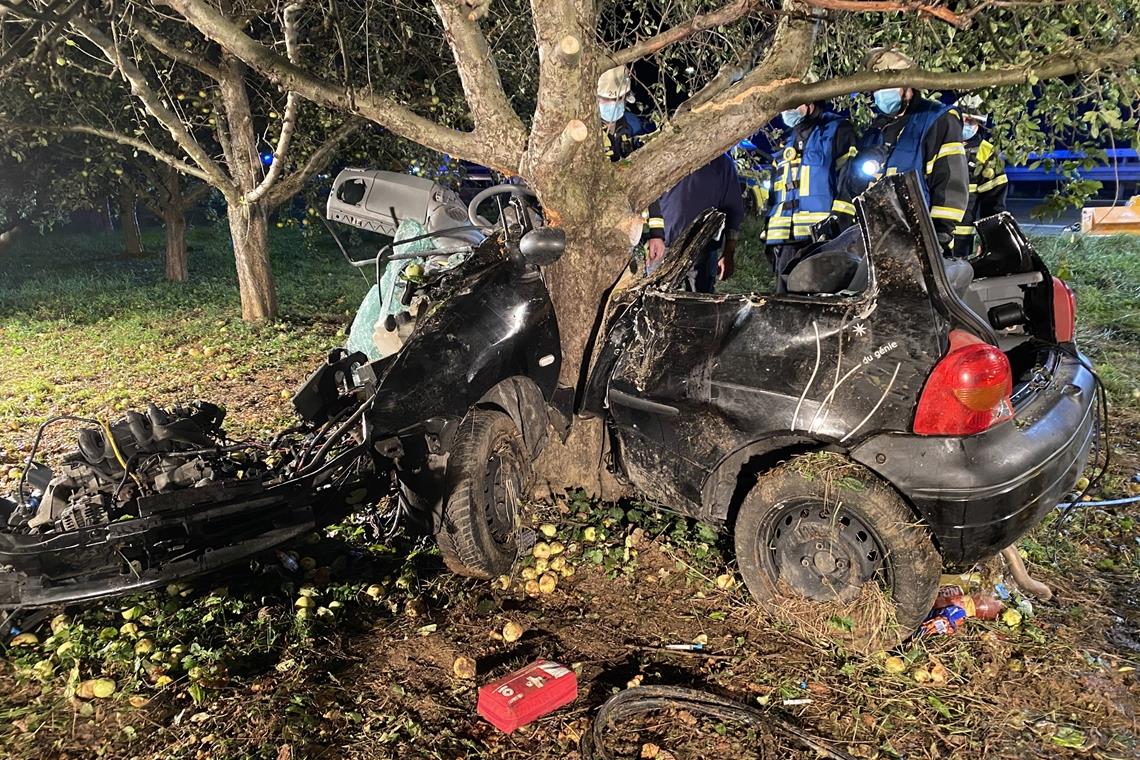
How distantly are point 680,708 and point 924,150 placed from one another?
4534 mm

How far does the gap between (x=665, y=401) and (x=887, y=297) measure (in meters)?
1.06

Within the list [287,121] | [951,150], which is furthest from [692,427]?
[287,121]

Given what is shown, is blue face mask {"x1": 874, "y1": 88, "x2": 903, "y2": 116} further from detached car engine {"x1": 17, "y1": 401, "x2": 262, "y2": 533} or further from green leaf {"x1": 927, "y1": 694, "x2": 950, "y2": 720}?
detached car engine {"x1": 17, "y1": 401, "x2": 262, "y2": 533}

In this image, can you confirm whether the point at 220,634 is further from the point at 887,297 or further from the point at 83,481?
the point at 887,297

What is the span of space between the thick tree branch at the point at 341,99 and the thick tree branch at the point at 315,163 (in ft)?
15.5

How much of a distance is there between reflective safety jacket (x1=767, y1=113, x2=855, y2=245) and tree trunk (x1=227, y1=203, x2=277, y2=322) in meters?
6.52

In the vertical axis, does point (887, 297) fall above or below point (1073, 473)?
above

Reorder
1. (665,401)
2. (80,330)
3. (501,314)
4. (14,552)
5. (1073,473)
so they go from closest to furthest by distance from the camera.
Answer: (14,552) < (1073,473) < (665,401) < (501,314) < (80,330)

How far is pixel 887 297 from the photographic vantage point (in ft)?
9.04

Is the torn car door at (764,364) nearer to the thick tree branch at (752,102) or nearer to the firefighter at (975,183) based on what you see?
the thick tree branch at (752,102)

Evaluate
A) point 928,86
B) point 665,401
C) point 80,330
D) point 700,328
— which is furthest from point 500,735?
point 80,330

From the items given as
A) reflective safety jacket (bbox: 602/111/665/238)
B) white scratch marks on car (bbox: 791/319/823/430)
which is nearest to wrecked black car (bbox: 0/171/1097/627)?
white scratch marks on car (bbox: 791/319/823/430)

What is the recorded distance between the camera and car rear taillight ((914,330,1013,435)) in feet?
8.49

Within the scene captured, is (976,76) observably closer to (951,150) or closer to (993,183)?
(951,150)
